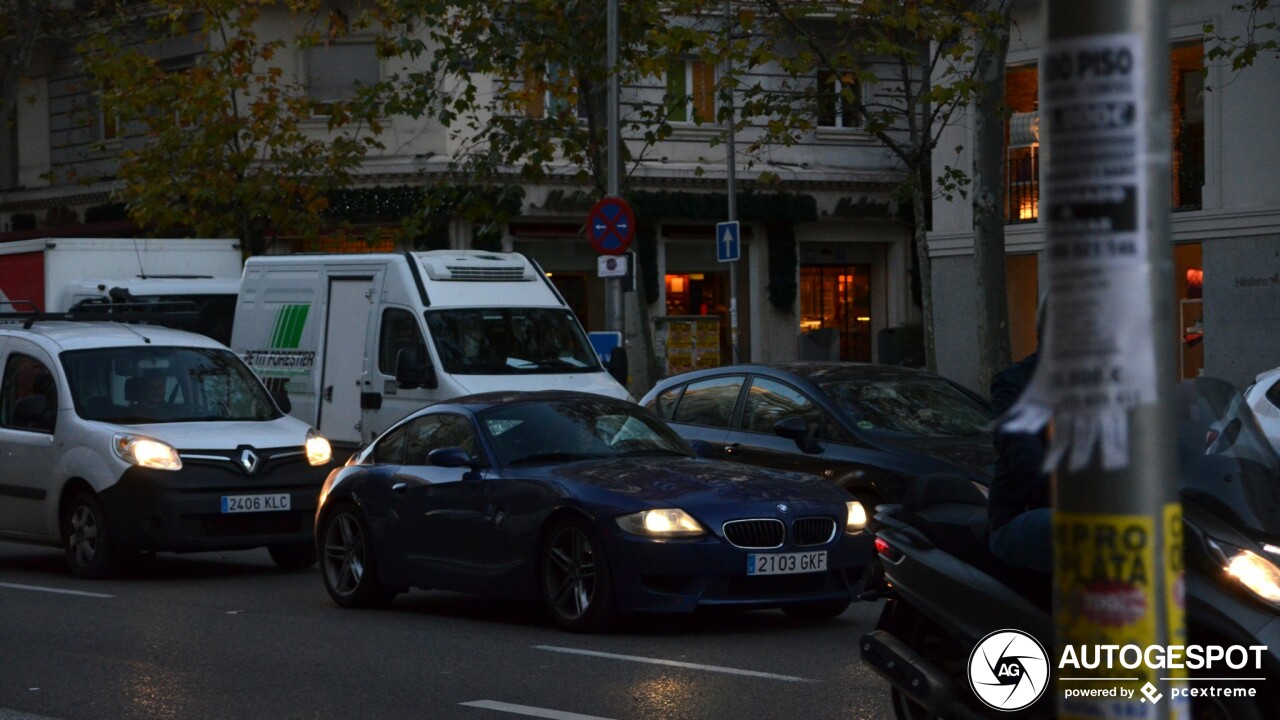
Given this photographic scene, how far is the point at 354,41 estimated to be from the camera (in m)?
33.0

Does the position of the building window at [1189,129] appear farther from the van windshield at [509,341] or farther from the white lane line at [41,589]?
the white lane line at [41,589]

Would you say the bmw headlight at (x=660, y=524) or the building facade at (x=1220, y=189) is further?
the building facade at (x=1220, y=189)

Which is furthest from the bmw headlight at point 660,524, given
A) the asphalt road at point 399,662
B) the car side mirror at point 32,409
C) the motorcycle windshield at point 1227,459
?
the car side mirror at point 32,409

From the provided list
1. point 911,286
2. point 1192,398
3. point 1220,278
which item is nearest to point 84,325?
point 1192,398

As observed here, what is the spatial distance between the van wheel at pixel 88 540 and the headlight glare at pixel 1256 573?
31.8ft

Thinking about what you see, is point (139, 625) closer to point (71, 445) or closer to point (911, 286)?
point (71, 445)

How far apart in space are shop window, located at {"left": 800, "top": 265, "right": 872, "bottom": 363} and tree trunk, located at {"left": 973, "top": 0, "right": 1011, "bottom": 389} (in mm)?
16997

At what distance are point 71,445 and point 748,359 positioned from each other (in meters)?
24.5

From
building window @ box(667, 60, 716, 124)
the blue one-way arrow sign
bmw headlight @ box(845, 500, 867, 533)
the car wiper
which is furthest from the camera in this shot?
building window @ box(667, 60, 716, 124)

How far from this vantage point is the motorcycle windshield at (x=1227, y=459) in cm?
529

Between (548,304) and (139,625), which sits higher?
(548,304)

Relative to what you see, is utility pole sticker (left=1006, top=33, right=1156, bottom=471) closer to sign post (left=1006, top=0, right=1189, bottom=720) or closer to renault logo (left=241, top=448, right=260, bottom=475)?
sign post (left=1006, top=0, right=1189, bottom=720)

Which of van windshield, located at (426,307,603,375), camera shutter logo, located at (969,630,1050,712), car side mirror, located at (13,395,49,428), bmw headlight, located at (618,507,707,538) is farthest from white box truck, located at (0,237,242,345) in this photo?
camera shutter logo, located at (969,630,1050,712)

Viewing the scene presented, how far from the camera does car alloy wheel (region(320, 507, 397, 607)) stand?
11297 millimetres
